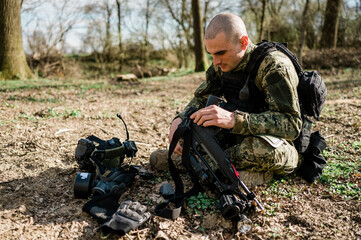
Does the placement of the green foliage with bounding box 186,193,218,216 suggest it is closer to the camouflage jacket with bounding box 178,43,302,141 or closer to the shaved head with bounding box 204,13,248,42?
the camouflage jacket with bounding box 178,43,302,141

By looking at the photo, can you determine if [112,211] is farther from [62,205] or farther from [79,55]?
[79,55]

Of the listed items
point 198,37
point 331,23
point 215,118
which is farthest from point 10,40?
point 331,23

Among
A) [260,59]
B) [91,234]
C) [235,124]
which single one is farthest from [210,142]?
[91,234]

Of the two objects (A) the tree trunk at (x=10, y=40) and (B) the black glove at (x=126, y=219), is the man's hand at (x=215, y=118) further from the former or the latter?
(A) the tree trunk at (x=10, y=40)

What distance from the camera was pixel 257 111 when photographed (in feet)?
9.23

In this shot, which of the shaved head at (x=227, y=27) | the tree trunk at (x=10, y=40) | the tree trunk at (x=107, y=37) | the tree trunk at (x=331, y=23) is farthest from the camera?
the tree trunk at (x=107, y=37)

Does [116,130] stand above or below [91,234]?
above

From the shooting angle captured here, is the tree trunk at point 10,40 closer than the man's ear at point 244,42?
No

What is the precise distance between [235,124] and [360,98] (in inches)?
201

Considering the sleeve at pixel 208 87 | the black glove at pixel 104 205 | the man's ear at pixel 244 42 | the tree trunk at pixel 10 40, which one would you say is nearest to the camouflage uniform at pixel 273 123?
the man's ear at pixel 244 42

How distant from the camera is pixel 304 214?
2338mm

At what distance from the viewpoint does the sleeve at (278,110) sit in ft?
8.08

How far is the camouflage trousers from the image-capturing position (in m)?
2.52

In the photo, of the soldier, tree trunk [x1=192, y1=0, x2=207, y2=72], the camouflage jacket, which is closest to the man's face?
the soldier
